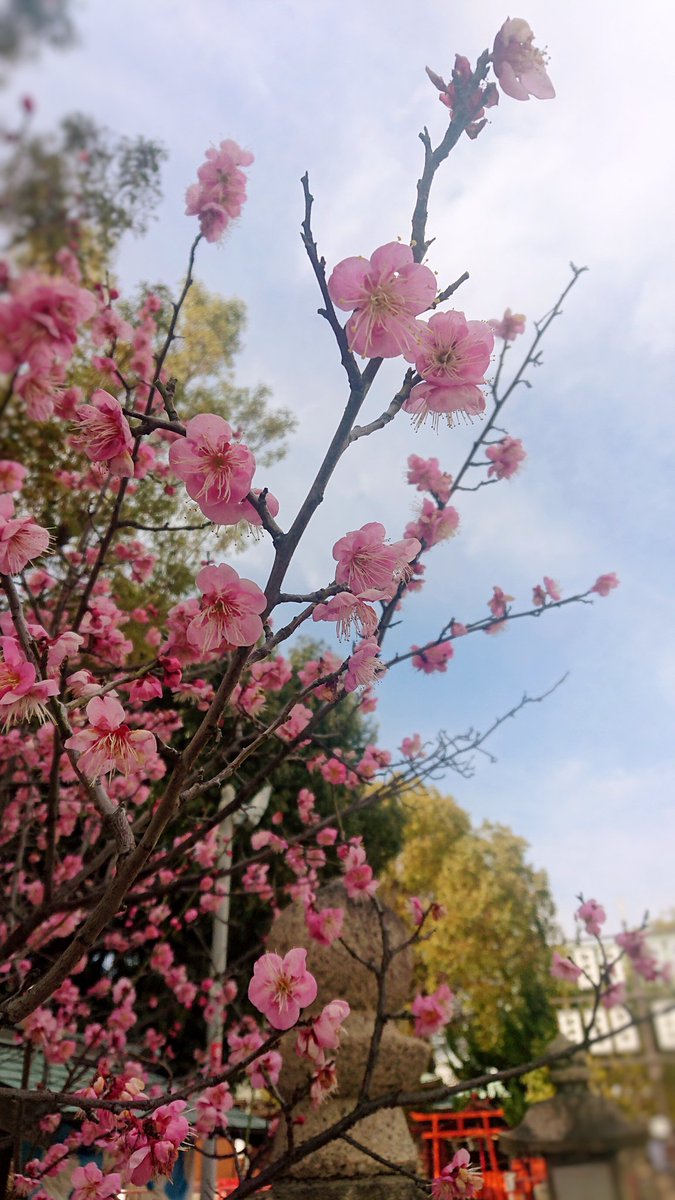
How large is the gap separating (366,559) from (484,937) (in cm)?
1611

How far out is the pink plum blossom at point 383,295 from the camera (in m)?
1.41

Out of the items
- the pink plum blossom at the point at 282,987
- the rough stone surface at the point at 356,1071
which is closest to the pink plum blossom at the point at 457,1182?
the rough stone surface at the point at 356,1071

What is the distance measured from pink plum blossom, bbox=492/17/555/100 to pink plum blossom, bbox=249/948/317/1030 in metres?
2.07

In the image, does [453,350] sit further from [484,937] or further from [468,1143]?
[484,937]

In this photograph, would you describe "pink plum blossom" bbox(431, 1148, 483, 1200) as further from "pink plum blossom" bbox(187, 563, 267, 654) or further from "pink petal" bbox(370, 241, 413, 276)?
"pink petal" bbox(370, 241, 413, 276)

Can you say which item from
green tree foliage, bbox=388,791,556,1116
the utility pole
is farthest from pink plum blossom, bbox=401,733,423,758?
green tree foliage, bbox=388,791,556,1116

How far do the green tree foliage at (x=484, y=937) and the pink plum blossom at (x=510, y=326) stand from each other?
38.0ft

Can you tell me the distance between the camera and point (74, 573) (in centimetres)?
396

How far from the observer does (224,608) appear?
58.4 inches

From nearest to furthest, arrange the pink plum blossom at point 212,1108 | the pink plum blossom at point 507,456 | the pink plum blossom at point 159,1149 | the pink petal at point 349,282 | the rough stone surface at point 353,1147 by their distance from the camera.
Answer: the pink petal at point 349,282 → the pink plum blossom at point 159,1149 → the pink plum blossom at point 212,1108 → the rough stone surface at point 353,1147 → the pink plum blossom at point 507,456

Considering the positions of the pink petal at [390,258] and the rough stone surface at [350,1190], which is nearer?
the pink petal at [390,258]

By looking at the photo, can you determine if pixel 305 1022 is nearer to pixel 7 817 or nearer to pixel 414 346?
pixel 414 346

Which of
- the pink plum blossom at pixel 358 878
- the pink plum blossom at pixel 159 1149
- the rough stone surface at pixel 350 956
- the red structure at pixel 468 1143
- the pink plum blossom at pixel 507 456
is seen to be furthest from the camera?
the red structure at pixel 468 1143

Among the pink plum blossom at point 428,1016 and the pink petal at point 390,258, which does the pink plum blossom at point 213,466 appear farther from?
the pink plum blossom at point 428,1016
